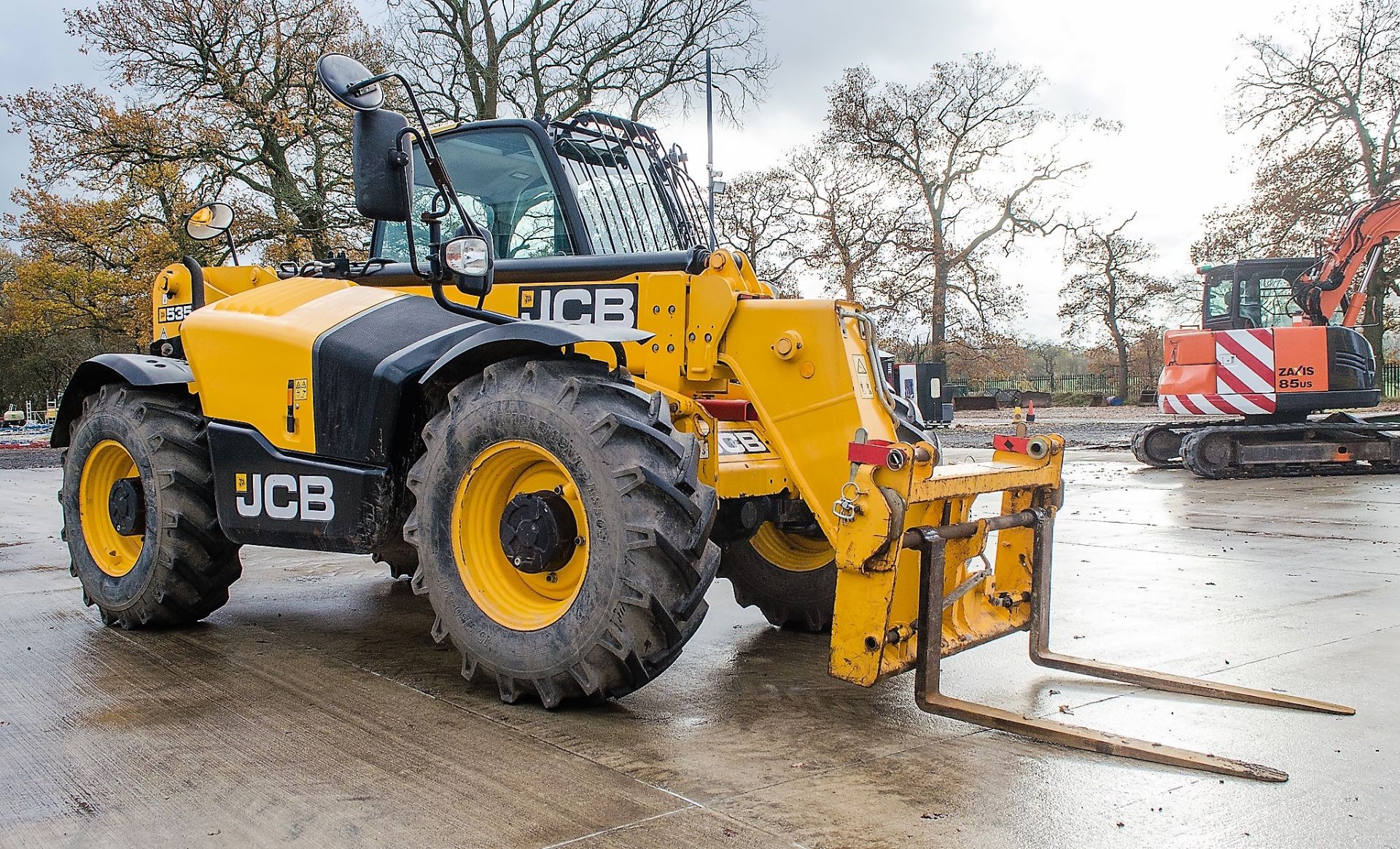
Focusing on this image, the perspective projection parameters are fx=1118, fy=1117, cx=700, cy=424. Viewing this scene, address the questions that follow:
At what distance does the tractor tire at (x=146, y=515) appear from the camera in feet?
17.4

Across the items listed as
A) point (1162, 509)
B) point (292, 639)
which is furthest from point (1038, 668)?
point (1162, 509)

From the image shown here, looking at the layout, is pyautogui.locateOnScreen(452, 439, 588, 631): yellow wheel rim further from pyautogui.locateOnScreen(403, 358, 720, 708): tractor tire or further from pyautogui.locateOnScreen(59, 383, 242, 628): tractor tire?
pyautogui.locateOnScreen(59, 383, 242, 628): tractor tire

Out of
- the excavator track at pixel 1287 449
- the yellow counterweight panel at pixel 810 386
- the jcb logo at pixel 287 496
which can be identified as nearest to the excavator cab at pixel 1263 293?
the excavator track at pixel 1287 449

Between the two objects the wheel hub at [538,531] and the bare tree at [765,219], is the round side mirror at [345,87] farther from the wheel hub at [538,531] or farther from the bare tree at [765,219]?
the bare tree at [765,219]

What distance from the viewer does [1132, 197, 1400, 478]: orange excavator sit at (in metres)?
14.7

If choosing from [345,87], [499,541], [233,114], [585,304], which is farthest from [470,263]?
[233,114]

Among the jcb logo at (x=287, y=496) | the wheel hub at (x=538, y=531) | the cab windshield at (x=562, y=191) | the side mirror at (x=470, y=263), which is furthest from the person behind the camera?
the cab windshield at (x=562, y=191)

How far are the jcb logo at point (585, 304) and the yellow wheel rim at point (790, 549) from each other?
1.31m

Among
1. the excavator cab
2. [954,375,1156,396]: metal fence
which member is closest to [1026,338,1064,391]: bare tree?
[954,375,1156,396]: metal fence

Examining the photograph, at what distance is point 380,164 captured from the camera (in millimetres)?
4043

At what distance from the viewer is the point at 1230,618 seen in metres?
5.67

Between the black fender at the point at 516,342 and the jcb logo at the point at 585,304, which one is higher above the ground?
the jcb logo at the point at 585,304

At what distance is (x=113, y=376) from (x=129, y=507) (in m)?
0.82

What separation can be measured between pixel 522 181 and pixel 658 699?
2.49m
